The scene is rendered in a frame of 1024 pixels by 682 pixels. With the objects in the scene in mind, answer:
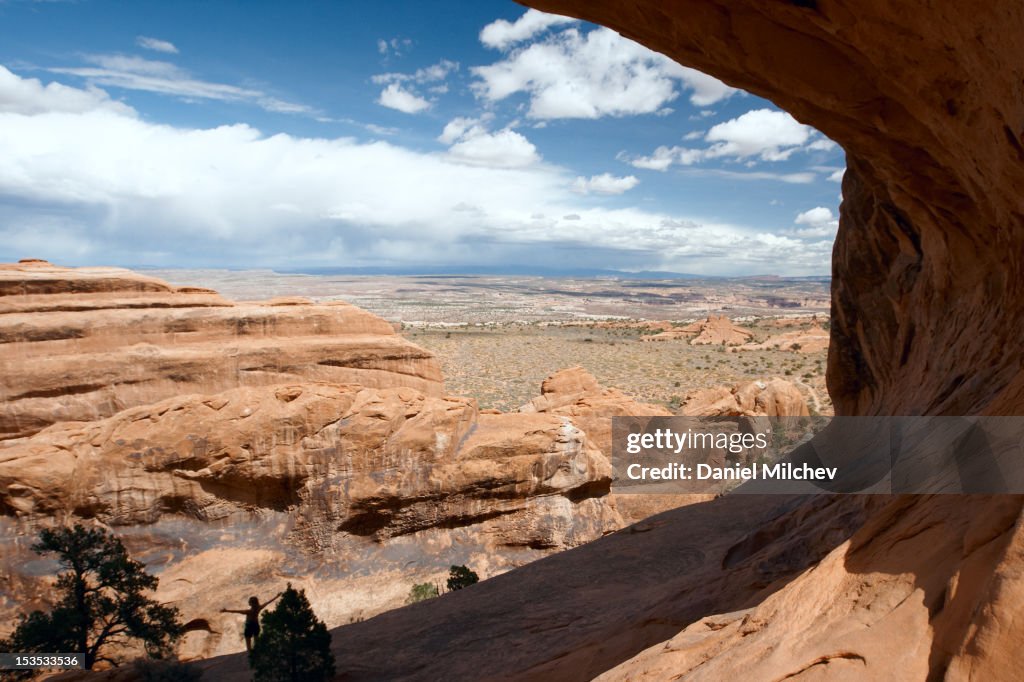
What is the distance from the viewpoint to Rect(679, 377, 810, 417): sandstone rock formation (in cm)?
3000

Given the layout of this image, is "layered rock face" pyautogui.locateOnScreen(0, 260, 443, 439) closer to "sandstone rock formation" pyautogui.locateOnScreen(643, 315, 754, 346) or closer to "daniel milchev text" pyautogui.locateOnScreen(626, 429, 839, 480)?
"daniel milchev text" pyautogui.locateOnScreen(626, 429, 839, 480)

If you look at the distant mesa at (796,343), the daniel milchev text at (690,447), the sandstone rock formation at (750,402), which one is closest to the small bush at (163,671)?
the daniel milchev text at (690,447)

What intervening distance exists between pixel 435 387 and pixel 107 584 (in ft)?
36.2

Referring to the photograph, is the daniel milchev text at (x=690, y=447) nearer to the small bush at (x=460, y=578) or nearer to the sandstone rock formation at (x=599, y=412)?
the sandstone rock formation at (x=599, y=412)

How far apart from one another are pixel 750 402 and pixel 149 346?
2784cm

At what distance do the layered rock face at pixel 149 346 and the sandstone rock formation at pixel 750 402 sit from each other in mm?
16722

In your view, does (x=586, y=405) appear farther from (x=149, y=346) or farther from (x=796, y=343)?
(x=796, y=343)

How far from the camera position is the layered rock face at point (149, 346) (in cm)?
1648

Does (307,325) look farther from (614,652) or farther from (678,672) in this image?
(678,672)

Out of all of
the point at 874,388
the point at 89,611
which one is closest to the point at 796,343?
the point at 874,388
